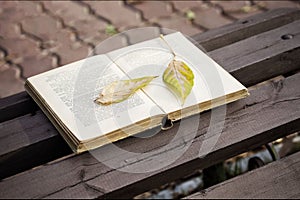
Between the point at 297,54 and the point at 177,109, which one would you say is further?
the point at 297,54

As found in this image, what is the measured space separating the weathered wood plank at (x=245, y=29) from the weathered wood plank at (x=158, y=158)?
0.31 metres

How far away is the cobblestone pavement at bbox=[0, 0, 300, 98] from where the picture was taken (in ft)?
8.78

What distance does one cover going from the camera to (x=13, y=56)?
8.86 ft

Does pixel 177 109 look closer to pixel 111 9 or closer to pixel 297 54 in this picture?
pixel 297 54

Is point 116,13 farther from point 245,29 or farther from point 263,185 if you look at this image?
point 263,185

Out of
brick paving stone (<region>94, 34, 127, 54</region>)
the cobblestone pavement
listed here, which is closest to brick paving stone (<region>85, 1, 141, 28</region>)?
the cobblestone pavement

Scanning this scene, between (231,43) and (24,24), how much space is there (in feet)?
5.04

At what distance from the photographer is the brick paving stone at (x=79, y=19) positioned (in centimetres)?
280

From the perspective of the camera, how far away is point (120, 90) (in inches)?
53.7

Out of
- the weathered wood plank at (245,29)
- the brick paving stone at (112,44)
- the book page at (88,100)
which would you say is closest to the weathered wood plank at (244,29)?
the weathered wood plank at (245,29)

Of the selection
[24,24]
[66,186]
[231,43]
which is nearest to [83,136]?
[66,186]

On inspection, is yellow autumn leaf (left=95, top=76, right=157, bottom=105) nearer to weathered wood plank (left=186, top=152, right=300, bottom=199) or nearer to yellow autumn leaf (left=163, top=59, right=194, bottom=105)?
yellow autumn leaf (left=163, top=59, right=194, bottom=105)

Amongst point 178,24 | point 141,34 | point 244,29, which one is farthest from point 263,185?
point 141,34

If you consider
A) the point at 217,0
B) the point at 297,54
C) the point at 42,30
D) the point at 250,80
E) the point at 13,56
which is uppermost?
the point at 217,0
